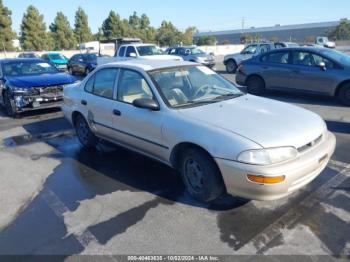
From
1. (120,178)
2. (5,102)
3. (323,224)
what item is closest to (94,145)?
(120,178)

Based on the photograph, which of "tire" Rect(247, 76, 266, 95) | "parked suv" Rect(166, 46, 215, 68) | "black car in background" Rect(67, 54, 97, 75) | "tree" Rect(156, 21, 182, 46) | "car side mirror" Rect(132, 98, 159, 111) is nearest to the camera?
"car side mirror" Rect(132, 98, 159, 111)

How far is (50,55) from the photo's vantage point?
27.3 meters

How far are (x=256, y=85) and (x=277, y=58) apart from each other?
109cm

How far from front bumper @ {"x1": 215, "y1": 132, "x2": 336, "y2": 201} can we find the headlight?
0.14 feet

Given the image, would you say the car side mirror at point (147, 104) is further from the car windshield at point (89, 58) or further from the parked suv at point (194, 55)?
the car windshield at point (89, 58)

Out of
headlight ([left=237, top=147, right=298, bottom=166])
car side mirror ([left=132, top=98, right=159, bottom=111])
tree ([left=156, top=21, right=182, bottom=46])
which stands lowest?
headlight ([left=237, top=147, right=298, bottom=166])

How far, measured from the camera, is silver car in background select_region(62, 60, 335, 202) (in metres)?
3.37

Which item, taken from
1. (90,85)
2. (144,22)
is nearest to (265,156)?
(90,85)

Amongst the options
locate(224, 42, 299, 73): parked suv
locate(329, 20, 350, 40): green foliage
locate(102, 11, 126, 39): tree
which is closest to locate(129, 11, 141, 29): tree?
locate(102, 11, 126, 39): tree

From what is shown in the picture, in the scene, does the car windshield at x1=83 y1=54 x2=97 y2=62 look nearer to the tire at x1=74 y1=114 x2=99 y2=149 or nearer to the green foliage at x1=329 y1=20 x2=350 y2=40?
the tire at x1=74 y1=114 x2=99 y2=149

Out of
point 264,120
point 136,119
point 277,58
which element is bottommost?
point 136,119

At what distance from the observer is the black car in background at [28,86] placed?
8789 millimetres

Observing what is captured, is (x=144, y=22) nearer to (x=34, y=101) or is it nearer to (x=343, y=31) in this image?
(x=343, y=31)

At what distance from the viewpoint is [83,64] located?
68.5ft
